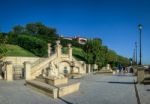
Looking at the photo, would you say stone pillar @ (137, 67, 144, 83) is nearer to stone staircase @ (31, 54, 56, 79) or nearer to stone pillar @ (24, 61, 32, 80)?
stone pillar @ (24, 61, 32, 80)

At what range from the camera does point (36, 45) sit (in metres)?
57.9

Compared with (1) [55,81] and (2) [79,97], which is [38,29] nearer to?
(1) [55,81]

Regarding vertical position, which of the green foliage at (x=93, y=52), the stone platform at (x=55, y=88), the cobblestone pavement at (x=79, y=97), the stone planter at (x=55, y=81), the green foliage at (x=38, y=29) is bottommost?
the cobblestone pavement at (x=79, y=97)

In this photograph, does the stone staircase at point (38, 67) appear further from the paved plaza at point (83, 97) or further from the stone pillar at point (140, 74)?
the paved plaza at point (83, 97)

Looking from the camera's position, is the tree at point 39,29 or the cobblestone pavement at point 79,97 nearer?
the cobblestone pavement at point 79,97

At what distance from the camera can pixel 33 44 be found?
5875 centimetres

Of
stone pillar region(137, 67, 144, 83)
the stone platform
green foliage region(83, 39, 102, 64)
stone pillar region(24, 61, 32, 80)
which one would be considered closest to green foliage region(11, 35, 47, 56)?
green foliage region(83, 39, 102, 64)

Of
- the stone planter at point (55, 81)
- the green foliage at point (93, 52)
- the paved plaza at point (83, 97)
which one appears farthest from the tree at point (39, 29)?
the stone planter at point (55, 81)

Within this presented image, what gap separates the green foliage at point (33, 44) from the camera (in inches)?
2240

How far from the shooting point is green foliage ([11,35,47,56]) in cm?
5691

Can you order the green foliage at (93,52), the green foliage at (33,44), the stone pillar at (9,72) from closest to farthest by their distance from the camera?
1. the stone pillar at (9,72)
2. the green foliage at (33,44)
3. the green foliage at (93,52)

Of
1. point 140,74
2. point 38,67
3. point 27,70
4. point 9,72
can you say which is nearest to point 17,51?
point 38,67

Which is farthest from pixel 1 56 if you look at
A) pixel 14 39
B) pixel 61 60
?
pixel 14 39

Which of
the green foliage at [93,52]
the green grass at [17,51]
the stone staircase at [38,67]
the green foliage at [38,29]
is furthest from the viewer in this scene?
the green foliage at [38,29]
